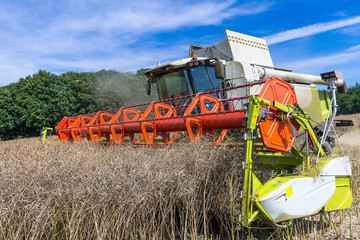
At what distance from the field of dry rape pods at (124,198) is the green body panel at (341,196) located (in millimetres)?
195

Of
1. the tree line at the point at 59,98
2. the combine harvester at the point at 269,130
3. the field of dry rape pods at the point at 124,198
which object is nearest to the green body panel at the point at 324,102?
the combine harvester at the point at 269,130

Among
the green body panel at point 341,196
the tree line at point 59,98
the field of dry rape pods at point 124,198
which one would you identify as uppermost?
the tree line at point 59,98

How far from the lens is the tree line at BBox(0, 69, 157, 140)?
20.2 metres

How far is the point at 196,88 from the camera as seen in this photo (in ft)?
16.5

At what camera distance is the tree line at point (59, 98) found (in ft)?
66.1

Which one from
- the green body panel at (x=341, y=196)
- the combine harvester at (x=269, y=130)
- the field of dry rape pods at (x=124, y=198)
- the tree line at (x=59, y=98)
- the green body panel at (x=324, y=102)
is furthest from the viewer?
the tree line at (x=59, y=98)

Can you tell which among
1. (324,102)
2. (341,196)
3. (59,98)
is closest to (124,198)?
(341,196)

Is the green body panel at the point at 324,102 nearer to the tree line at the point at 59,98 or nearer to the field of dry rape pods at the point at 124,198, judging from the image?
the field of dry rape pods at the point at 124,198

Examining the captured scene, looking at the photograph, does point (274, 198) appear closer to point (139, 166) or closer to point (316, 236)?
point (316, 236)

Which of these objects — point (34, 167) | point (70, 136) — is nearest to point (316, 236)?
point (34, 167)

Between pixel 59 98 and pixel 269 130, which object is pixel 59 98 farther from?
pixel 269 130

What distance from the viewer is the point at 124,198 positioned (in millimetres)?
1996

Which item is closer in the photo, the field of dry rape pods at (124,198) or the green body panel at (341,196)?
the field of dry rape pods at (124,198)

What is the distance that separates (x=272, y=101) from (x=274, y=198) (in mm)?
843
